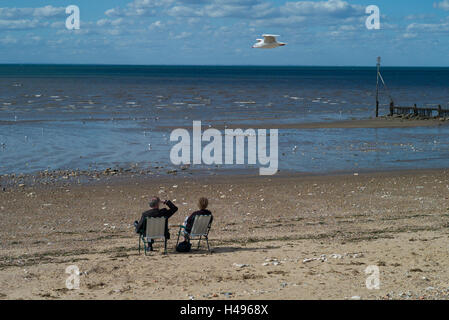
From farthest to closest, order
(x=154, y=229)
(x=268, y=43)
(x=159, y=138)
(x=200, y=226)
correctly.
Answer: (x=159, y=138), (x=268, y=43), (x=200, y=226), (x=154, y=229)

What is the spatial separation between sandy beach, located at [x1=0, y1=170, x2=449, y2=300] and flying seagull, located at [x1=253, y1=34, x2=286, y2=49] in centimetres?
387

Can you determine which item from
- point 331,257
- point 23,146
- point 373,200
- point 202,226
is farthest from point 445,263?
point 23,146

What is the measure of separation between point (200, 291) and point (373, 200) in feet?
30.0

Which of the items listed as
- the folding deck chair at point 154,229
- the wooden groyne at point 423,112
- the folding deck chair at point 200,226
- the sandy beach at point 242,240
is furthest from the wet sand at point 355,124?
the folding deck chair at point 154,229

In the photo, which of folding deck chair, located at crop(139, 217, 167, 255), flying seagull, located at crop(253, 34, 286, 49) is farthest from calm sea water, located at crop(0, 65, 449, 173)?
folding deck chair, located at crop(139, 217, 167, 255)

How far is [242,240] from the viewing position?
38.5 feet

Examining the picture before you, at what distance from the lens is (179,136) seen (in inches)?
1273

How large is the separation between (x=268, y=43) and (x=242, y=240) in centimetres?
401

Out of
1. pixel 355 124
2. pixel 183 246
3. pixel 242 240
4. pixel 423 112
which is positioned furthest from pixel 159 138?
pixel 423 112

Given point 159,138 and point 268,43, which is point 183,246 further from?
point 159,138

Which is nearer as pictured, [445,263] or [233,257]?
[445,263]

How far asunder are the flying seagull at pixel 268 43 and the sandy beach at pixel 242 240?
152 inches

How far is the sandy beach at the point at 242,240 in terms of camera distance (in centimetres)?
847
